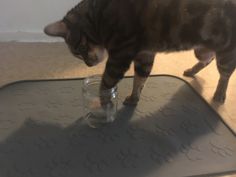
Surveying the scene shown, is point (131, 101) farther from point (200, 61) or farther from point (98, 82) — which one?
point (200, 61)

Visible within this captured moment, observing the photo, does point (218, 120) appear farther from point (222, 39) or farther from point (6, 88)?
point (6, 88)

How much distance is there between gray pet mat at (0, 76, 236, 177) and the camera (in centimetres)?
124

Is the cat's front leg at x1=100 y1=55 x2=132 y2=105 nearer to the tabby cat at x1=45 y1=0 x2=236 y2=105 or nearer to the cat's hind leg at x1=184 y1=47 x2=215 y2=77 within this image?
the tabby cat at x1=45 y1=0 x2=236 y2=105

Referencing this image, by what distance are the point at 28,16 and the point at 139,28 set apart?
2.78 feet

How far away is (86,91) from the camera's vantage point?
1429 mm

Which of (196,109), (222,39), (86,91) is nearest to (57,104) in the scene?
(86,91)

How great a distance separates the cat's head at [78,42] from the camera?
53.6 inches

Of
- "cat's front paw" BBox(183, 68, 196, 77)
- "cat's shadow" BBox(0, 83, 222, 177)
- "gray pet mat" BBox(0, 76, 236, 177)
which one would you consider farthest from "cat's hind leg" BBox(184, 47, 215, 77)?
"cat's shadow" BBox(0, 83, 222, 177)

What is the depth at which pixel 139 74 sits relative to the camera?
1.52 metres

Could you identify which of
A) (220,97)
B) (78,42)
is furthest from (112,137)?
(220,97)

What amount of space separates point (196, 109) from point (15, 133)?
2.24 ft

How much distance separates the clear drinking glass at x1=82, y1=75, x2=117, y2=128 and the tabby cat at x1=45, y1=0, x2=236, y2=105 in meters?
0.04

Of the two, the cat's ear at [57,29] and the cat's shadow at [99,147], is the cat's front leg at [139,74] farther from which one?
the cat's ear at [57,29]

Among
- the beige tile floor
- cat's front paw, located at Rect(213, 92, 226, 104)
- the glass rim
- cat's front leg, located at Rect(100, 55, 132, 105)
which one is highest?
cat's front leg, located at Rect(100, 55, 132, 105)
